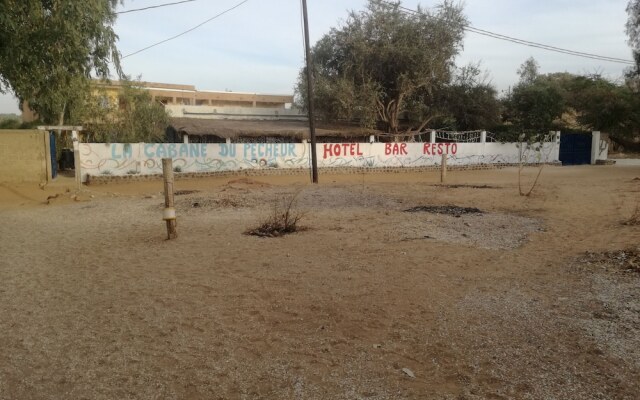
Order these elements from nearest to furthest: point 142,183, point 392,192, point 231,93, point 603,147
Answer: point 392,192, point 142,183, point 603,147, point 231,93

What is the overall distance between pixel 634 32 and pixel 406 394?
2925 centimetres

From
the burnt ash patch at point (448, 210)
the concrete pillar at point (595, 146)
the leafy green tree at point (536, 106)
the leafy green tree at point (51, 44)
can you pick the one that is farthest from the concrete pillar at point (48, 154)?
the concrete pillar at point (595, 146)

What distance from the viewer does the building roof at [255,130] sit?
22.4 m

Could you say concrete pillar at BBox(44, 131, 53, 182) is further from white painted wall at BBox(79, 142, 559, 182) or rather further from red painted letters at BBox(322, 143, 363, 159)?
red painted letters at BBox(322, 143, 363, 159)

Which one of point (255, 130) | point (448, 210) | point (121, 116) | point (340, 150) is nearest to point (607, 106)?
point (340, 150)

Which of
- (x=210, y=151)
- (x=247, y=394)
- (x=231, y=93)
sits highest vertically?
(x=231, y=93)

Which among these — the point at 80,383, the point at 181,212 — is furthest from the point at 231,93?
the point at 80,383

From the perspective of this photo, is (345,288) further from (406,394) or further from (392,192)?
(392,192)

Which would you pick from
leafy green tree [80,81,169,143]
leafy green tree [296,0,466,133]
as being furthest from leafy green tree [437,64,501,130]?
leafy green tree [80,81,169,143]

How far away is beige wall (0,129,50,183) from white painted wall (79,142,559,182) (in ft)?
6.95

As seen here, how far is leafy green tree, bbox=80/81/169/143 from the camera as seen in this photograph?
19797mm

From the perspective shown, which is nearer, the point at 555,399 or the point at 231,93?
the point at 555,399

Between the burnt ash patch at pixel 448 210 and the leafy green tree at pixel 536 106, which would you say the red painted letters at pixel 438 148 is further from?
the burnt ash patch at pixel 448 210

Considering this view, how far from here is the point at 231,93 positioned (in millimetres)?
42688
